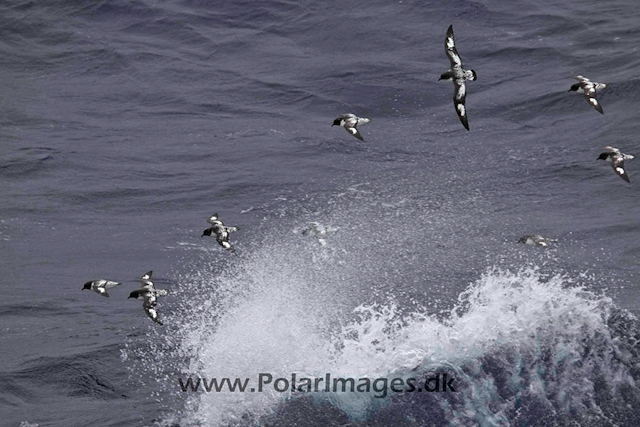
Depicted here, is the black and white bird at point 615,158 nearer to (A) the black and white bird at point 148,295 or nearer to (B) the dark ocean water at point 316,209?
(B) the dark ocean water at point 316,209

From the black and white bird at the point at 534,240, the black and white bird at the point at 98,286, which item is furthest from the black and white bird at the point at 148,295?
the black and white bird at the point at 534,240

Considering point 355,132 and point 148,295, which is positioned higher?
point 355,132

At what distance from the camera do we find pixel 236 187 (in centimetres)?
3619

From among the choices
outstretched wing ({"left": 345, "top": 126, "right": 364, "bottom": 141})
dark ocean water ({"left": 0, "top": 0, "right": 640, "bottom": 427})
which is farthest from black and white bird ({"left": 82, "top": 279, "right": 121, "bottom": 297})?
outstretched wing ({"left": 345, "top": 126, "right": 364, "bottom": 141})

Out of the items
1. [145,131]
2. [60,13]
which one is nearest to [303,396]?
[145,131]

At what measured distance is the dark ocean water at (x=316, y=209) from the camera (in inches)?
1059

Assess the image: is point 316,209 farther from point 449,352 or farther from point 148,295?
point 449,352

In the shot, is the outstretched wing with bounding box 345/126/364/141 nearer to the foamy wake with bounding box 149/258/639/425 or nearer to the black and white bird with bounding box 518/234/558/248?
the foamy wake with bounding box 149/258/639/425

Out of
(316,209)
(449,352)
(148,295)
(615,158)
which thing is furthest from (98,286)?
(615,158)

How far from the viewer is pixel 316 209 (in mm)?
34094

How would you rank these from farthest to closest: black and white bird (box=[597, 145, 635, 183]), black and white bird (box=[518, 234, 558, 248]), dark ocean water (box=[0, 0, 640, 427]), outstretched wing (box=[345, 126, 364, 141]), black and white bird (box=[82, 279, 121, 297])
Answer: black and white bird (box=[518, 234, 558, 248]) → black and white bird (box=[82, 279, 121, 297]) → black and white bird (box=[597, 145, 635, 183]) → dark ocean water (box=[0, 0, 640, 427]) → outstretched wing (box=[345, 126, 364, 141])

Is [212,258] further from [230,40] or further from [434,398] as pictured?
[230,40]

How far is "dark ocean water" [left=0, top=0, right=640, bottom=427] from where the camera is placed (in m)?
26.9

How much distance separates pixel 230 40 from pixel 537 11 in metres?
10.9
